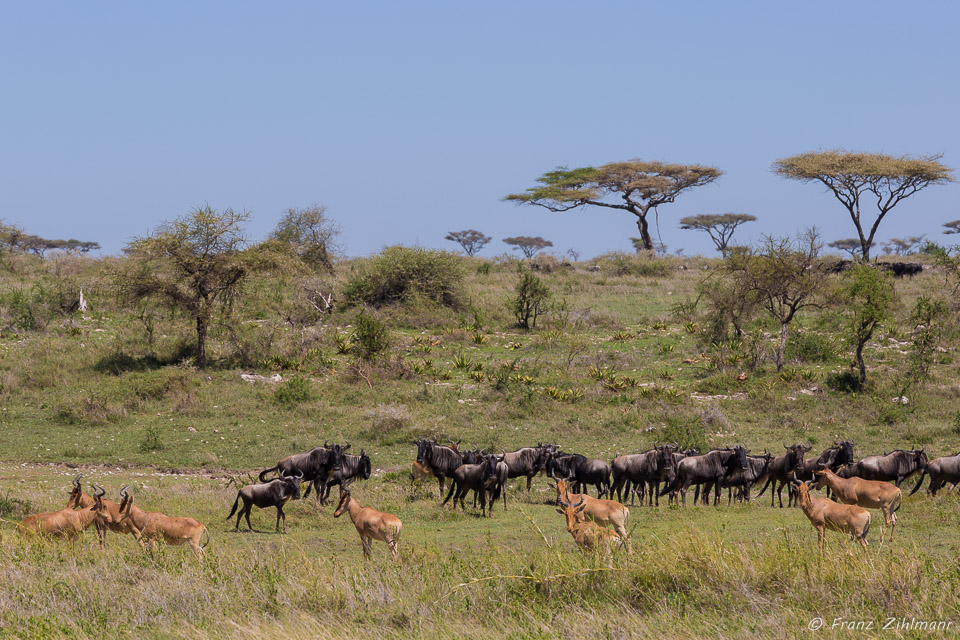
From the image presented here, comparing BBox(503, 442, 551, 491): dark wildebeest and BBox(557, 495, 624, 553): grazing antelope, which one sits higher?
BBox(557, 495, 624, 553): grazing antelope

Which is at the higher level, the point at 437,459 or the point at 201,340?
the point at 201,340

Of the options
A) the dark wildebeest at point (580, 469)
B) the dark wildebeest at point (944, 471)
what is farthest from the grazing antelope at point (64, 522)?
the dark wildebeest at point (944, 471)

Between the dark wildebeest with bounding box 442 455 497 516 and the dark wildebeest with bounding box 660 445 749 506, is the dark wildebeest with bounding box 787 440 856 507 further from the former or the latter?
the dark wildebeest with bounding box 442 455 497 516

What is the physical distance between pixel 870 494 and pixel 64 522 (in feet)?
34.1

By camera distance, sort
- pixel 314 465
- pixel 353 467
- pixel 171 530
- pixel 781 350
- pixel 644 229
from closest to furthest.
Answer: pixel 171 530, pixel 314 465, pixel 353 467, pixel 781 350, pixel 644 229

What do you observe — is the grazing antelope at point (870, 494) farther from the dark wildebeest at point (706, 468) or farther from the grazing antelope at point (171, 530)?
the grazing antelope at point (171, 530)

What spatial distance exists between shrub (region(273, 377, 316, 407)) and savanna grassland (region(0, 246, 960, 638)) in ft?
0.30

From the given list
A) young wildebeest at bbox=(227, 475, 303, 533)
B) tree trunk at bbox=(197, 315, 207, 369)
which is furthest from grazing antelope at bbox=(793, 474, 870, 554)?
tree trunk at bbox=(197, 315, 207, 369)

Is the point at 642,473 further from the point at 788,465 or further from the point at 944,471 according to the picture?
the point at 944,471

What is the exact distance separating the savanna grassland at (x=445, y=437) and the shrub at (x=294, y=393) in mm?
90

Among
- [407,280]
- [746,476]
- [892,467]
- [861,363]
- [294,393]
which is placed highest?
[407,280]

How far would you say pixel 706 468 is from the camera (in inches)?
610

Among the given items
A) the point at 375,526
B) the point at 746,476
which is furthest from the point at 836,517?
the point at 375,526

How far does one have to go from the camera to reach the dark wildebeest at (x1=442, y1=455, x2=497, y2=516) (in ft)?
47.8
